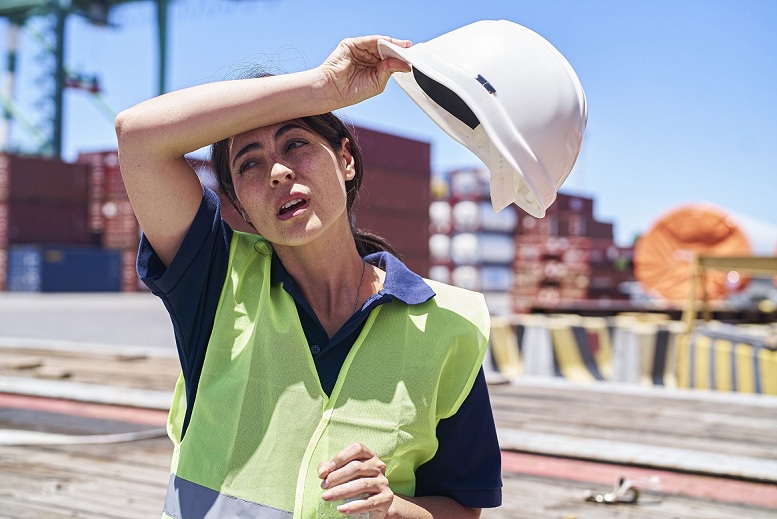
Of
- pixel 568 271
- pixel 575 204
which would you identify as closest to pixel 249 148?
pixel 568 271

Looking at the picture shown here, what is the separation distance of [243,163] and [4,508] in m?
1.87

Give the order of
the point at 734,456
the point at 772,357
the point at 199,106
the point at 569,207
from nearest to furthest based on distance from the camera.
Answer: the point at 199,106 → the point at 734,456 → the point at 772,357 → the point at 569,207

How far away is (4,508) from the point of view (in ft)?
8.73

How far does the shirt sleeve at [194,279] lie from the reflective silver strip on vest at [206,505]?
0.13m

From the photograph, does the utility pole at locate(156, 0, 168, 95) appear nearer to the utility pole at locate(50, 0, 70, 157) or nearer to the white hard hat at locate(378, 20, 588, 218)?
the utility pole at locate(50, 0, 70, 157)

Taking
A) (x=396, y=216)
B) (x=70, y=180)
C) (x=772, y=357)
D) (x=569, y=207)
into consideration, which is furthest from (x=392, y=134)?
(x=772, y=357)

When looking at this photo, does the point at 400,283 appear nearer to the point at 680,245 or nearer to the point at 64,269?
the point at 680,245

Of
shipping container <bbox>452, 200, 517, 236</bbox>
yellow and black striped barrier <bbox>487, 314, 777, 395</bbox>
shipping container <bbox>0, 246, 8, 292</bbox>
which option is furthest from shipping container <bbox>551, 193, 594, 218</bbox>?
yellow and black striped barrier <bbox>487, 314, 777, 395</bbox>

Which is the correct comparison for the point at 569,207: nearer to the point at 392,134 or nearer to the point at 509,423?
the point at 392,134

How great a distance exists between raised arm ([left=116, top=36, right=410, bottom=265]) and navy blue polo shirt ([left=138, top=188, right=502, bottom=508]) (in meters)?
0.13

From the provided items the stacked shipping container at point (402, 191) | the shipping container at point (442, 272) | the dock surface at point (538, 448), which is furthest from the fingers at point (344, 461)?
the shipping container at point (442, 272)

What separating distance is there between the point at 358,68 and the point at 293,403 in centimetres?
54

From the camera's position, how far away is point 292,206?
1360 mm

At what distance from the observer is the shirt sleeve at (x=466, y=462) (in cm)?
143
